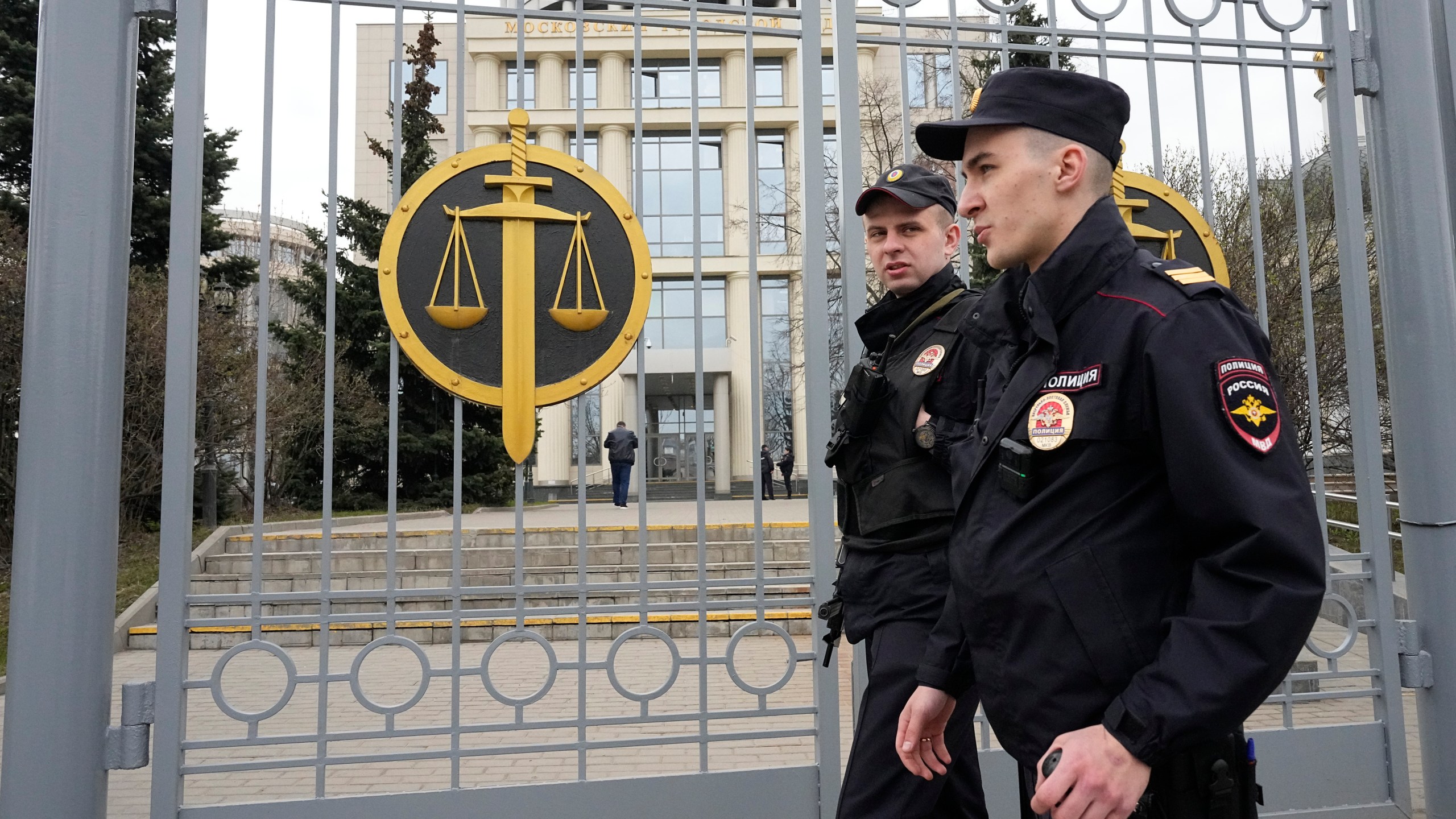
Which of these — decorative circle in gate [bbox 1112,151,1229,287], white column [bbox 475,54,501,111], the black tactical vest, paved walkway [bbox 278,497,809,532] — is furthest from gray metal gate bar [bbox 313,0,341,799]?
white column [bbox 475,54,501,111]

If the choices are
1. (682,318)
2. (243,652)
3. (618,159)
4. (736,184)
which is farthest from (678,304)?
(243,652)

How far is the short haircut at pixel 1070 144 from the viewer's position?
152 cm

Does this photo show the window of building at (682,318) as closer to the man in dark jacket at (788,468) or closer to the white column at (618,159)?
the white column at (618,159)

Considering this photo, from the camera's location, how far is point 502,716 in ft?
20.1

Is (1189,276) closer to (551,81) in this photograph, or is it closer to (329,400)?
(329,400)

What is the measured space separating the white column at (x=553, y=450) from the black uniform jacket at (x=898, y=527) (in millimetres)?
14795

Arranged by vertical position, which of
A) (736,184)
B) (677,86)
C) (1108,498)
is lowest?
(1108,498)

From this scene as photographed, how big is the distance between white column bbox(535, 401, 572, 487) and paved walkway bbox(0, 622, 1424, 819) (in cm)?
904

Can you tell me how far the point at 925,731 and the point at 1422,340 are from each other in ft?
9.37

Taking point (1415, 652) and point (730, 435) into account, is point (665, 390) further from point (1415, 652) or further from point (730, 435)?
point (1415, 652)

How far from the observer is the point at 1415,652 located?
3.37 m

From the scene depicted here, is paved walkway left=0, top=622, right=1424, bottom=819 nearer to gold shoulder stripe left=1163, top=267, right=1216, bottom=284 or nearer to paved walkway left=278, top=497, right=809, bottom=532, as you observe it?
gold shoulder stripe left=1163, top=267, right=1216, bottom=284

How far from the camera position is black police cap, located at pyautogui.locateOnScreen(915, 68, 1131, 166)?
1.52m

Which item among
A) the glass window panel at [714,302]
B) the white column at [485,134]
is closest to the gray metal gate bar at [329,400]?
the white column at [485,134]
